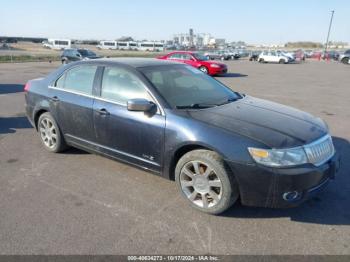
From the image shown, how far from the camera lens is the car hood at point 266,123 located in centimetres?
300

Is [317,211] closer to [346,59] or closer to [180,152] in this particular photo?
[180,152]

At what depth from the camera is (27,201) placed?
3.48 meters

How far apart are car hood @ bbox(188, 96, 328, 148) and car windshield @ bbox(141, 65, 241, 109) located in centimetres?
22

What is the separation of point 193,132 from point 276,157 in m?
0.85

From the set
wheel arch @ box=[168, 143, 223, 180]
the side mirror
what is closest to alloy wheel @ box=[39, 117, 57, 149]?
the side mirror

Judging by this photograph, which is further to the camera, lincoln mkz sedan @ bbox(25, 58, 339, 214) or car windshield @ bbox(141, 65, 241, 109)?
car windshield @ bbox(141, 65, 241, 109)

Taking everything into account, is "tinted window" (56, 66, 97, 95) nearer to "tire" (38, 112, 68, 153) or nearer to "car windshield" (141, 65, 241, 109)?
"tire" (38, 112, 68, 153)

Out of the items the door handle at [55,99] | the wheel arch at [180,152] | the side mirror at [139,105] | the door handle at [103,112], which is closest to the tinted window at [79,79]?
the door handle at [55,99]

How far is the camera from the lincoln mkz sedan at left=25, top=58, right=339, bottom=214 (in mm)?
2920

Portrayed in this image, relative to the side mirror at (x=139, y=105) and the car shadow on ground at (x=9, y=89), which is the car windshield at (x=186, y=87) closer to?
the side mirror at (x=139, y=105)

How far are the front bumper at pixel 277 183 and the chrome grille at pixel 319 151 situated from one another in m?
0.07

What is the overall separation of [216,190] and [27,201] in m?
2.13

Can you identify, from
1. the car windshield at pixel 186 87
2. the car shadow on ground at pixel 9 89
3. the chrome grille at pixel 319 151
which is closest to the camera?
the chrome grille at pixel 319 151

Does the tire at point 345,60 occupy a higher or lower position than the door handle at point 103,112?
lower
